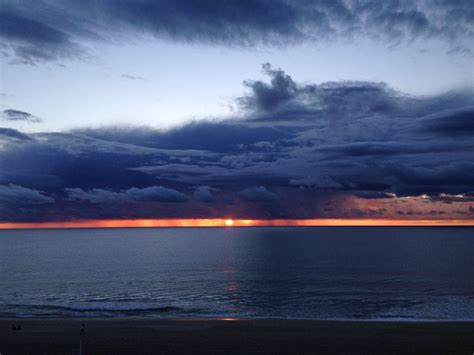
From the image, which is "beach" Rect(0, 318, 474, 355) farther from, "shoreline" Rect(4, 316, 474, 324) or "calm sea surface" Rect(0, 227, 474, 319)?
"calm sea surface" Rect(0, 227, 474, 319)

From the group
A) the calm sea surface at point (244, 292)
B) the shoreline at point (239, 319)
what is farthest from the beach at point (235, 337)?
the calm sea surface at point (244, 292)

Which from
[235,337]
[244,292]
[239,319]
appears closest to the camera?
[235,337]

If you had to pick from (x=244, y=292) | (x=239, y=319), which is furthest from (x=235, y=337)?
(x=244, y=292)

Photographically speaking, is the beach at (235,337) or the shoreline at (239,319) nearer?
the beach at (235,337)

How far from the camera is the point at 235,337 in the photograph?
4131 centimetres

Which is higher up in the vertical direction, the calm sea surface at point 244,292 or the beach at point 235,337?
the beach at point 235,337

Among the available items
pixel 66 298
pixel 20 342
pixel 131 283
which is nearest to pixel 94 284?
pixel 131 283

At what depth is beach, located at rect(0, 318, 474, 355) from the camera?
122 feet

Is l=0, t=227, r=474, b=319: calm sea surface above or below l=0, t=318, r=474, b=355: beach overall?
below

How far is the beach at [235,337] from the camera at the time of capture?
122ft

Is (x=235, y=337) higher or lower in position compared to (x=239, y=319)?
higher

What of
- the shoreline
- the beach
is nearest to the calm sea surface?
the shoreline

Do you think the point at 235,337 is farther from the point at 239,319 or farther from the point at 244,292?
the point at 244,292

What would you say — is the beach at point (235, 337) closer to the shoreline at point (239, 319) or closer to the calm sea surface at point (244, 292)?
the shoreline at point (239, 319)
